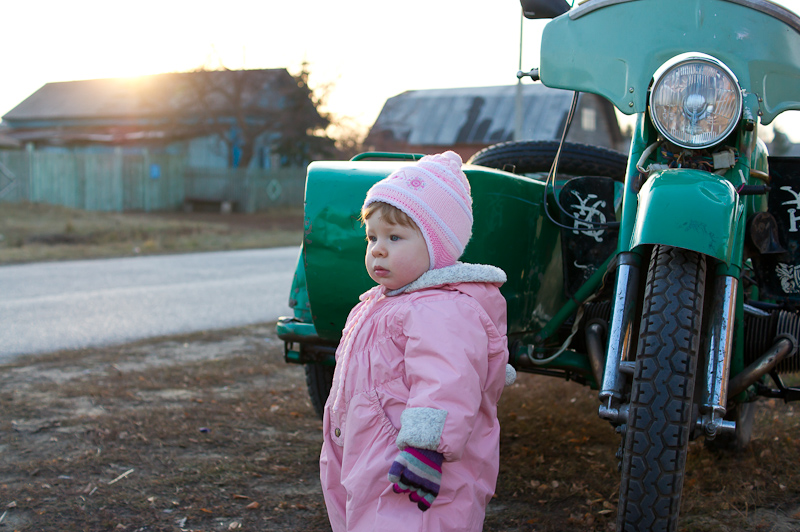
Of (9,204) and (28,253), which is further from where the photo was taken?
(9,204)

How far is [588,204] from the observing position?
130 inches

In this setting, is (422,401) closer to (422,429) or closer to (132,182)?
(422,429)

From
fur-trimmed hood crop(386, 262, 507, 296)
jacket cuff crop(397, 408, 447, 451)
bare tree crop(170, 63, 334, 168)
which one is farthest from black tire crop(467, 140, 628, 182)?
bare tree crop(170, 63, 334, 168)

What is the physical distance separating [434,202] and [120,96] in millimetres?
37799

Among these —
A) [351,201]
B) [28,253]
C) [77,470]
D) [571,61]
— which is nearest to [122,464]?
[77,470]

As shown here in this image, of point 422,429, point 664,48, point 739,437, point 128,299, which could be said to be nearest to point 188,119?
point 128,299

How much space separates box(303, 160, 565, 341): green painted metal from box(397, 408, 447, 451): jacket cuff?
3.41 feet

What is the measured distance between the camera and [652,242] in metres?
2.26

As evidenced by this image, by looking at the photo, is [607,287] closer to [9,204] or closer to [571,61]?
[571,61]

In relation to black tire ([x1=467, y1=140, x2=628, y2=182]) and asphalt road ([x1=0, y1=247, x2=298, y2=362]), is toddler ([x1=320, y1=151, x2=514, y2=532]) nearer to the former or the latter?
black tire ([x1=467, y1=140, x2=628, y2=182])

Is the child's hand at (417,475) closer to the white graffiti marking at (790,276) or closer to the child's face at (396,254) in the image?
the child's face at (396,254)

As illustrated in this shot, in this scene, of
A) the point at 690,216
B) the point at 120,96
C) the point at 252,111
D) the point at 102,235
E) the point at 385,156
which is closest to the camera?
the point at 690,216

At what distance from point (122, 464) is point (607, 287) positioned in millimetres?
2182

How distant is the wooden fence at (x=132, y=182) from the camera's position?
79.6 ft
